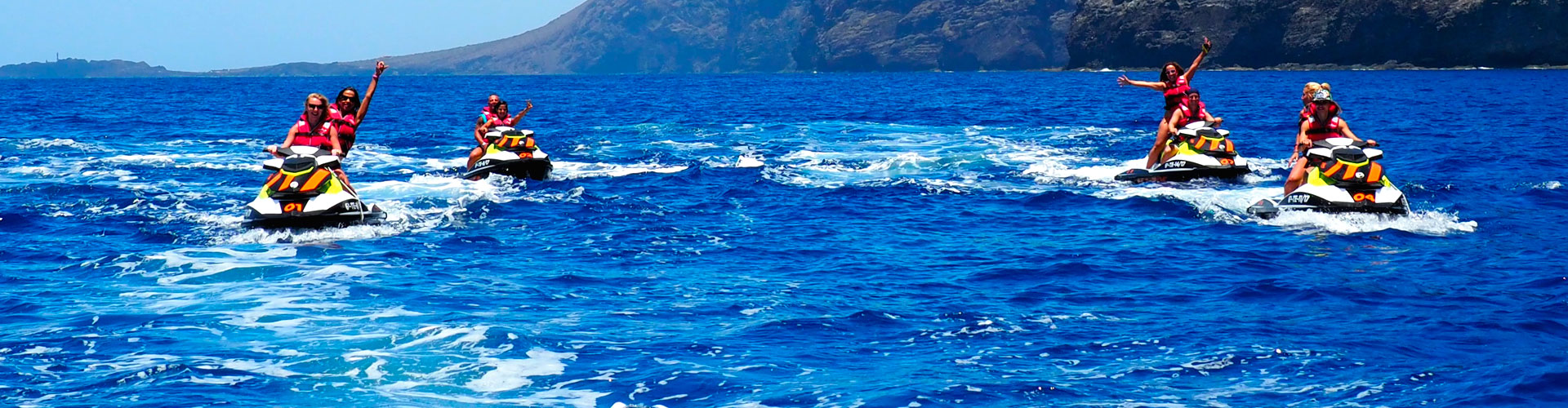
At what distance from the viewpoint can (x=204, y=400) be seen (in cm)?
887

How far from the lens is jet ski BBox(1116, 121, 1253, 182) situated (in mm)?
21281

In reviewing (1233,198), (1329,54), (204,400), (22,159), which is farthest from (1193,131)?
(1329,54)

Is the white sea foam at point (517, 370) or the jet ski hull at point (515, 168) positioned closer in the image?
the white sea foam at point (517, 370)

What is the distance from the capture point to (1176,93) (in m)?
22.2

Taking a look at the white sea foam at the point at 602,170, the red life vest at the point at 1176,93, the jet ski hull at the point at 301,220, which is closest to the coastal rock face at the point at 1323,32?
the red life vest at the point at 1176,93

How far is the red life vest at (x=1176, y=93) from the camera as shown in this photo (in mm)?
22125

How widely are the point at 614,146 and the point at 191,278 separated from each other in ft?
65.4

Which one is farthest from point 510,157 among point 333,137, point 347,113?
point 333,137

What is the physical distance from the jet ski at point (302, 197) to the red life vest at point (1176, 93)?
40.7 ft

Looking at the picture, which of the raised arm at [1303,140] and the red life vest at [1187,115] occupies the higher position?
the raised arm at [1303,140]

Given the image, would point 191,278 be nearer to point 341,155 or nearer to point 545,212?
point 341,155

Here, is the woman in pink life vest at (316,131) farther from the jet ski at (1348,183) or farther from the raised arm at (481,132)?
the jet ski at (1348,183)

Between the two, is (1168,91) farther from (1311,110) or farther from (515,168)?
(515,168)

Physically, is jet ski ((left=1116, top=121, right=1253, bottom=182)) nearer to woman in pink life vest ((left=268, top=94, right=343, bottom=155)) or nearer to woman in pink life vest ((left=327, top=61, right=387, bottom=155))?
woman in pink life vest ((left=327, top=61, right=387, bottom=155))
